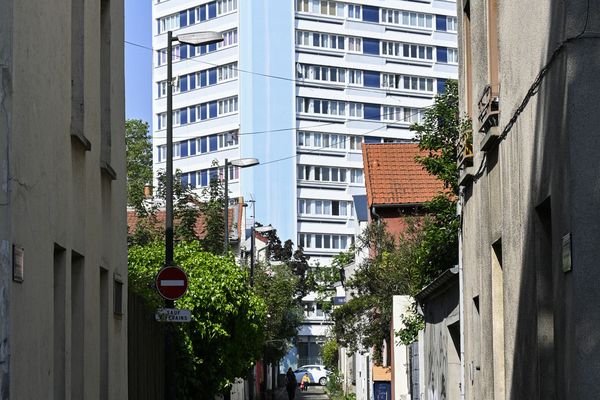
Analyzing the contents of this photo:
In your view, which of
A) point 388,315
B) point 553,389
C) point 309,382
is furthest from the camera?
point 309,382

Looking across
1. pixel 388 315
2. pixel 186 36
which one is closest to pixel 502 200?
pixel 186 36

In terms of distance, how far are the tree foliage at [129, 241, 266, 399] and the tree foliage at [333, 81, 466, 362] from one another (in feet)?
11.6

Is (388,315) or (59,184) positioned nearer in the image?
(59,184)

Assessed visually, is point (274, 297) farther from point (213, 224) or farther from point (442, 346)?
point (442, 346)

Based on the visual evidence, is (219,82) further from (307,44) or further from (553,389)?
(553,389)

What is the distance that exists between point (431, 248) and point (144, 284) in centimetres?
582

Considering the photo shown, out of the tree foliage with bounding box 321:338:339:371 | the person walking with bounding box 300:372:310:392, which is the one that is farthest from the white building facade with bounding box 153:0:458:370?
the tree foliage with bounding box 321:338:339:371

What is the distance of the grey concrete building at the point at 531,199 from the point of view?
9.23m

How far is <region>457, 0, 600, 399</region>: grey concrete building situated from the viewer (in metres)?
9.23

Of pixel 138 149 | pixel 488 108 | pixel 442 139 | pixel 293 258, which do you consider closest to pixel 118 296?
pixel 488 108

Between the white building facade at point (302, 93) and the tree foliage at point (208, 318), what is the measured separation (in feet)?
267

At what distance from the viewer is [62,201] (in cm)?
1148

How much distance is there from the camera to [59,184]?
1131cm

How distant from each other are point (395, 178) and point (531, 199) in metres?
42.9
